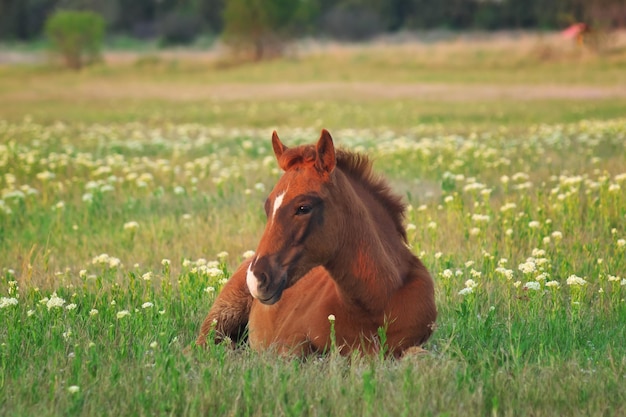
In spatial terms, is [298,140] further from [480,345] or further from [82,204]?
[480,345]

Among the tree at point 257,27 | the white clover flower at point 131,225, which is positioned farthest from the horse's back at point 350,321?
the tree at point 257,27

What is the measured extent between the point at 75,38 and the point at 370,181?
55350mm

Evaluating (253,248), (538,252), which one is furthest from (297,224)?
(253,248)

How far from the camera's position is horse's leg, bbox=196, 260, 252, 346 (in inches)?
262

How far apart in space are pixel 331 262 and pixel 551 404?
145cm

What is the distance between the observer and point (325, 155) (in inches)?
215

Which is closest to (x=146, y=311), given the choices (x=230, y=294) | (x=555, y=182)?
(x=230, y=294)

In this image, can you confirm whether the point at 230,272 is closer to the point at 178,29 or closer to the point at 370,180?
the point at 370,180

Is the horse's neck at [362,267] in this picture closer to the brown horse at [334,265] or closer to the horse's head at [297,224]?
the brown horse at [334,265]

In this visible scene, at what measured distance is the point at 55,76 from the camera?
171 ft

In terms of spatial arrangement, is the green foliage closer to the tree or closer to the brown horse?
the brown horse

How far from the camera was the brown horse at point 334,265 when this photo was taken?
529 centimetres

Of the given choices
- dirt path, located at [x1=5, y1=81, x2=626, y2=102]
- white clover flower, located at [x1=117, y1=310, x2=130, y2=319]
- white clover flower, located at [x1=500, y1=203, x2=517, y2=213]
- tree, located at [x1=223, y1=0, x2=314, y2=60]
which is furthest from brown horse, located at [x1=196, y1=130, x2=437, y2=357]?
tree, located at [x1=223, y1=0, x2=314, y2=60]

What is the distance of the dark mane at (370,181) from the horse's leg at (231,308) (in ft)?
3.76
